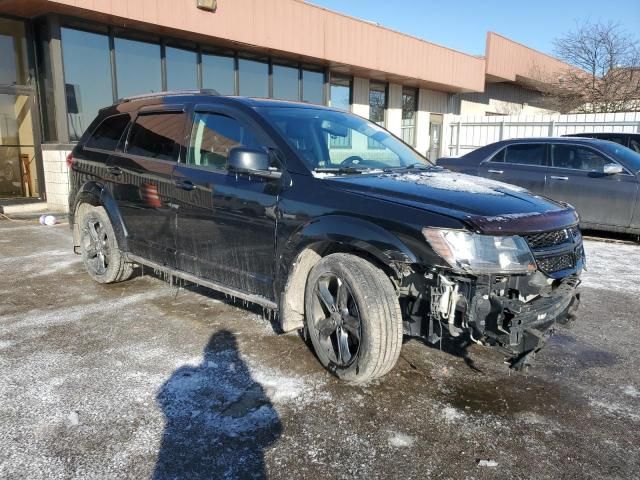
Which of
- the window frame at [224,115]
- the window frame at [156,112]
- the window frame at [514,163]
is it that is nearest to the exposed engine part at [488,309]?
the window frame at [224,115]

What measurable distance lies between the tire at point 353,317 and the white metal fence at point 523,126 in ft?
50.2

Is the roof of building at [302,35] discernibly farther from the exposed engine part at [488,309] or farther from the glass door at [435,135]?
the exposed engine part at [488,309]

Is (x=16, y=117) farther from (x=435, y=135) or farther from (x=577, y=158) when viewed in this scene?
(x=435, y=135)

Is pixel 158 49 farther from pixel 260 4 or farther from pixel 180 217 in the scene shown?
pixel 180 217

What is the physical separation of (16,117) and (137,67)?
2642 millimetres

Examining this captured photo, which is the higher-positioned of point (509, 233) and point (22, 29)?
point (22, 29)

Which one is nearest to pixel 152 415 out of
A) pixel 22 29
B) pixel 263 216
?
pixel 263 216

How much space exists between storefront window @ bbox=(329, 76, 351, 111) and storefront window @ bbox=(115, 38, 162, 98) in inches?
223

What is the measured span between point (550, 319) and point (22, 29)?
10.6 metres

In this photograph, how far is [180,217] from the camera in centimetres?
417

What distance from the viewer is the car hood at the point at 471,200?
282cm

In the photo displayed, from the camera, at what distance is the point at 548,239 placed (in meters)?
3.02

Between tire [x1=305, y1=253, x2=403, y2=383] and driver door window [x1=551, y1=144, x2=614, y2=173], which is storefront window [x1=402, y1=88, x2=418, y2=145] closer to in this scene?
driver door window [x1=551, y1=144, x2=614, y2=173]

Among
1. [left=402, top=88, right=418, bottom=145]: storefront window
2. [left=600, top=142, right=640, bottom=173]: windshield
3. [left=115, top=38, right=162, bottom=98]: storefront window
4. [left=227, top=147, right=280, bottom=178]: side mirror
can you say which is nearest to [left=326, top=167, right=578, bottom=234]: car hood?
[left=227, top=147, right=280, bottom=178]: side mirror
